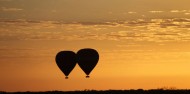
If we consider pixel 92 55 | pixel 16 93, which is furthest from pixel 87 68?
pixel 16 93

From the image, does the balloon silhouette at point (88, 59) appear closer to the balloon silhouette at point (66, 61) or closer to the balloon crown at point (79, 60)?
the balloon crown at point (79, 60)

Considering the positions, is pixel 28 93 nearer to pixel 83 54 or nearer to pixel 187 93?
pixel 83 54

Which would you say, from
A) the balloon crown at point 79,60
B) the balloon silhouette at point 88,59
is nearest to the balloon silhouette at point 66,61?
the balloon crown at point 79,60

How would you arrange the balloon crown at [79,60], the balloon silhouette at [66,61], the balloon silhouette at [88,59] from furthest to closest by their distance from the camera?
the balloon silhouette at [66,61] → the balloon crown at [79,60] → the balloon silhouette at [88,59]

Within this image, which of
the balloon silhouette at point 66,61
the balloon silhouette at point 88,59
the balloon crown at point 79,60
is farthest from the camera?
the balloon silhouette at point 66,61

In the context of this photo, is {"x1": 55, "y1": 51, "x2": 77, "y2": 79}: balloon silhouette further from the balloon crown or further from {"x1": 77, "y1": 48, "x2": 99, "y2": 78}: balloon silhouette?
{"x1": 77, "y1": 48, "x2": 99, "y2": 78}: balloon silhouette

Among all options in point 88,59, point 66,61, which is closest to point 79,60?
point 88,59
